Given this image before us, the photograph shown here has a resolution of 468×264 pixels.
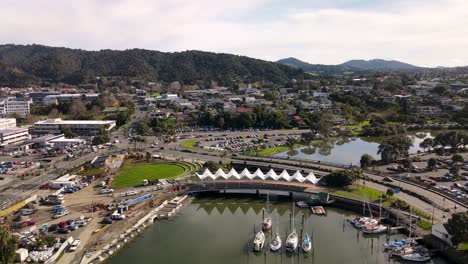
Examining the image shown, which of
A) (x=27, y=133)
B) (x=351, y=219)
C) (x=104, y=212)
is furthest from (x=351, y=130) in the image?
(x=27, y=133)

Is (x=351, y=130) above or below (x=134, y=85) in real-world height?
below

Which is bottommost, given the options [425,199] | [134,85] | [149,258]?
[149,258]

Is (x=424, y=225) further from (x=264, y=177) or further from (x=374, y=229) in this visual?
(x=264, y=177)

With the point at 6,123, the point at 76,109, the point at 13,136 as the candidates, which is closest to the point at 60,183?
the point at 13,136

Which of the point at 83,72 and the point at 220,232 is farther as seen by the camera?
the point at 83,72

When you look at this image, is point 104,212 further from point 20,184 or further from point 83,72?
point 83,72

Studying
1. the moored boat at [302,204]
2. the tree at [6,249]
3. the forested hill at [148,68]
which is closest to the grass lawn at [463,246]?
the moored boat at [302,204]

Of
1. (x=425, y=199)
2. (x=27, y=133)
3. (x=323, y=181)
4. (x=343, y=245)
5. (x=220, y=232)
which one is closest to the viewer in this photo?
(x=343, y=245)

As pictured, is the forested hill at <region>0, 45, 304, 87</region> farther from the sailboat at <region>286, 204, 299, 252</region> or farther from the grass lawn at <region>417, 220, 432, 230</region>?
the sailboat at <region>286, 204, 299, 252</region>
